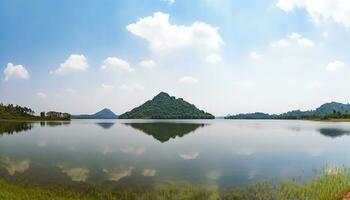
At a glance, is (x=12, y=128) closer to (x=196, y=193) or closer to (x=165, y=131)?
(x=165, y=131)

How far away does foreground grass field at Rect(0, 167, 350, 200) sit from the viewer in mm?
19564

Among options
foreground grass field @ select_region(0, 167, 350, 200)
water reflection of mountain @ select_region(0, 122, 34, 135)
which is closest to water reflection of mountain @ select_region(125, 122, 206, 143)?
foreground grass field @ select_region(0, 167, 350, 200)

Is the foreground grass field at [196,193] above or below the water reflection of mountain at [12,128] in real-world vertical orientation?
below

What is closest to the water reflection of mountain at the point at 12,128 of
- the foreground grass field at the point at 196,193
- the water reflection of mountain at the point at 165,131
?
the water reflection of mountain at the point at 165,131

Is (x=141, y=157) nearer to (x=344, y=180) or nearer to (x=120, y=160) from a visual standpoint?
(x=120, y=160)

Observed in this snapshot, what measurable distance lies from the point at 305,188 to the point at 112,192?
1463cm

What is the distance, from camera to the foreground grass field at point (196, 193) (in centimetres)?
1956

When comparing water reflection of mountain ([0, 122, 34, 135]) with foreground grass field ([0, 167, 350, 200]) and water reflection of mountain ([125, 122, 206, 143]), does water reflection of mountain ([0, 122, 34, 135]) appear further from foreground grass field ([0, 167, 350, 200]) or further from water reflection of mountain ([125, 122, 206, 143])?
foreground grass field ([0, 167, 350, 200])

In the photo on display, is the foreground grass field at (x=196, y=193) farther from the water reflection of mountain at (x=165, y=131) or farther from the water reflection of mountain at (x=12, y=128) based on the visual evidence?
Result: the water reflection of mountain at (x=12, y=128)

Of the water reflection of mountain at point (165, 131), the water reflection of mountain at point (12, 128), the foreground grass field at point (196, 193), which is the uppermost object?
the water reflection of mountain at point (12, 128)

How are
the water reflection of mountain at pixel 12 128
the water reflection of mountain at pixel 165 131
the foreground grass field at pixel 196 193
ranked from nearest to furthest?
1. the foreground grass field at pixel 196 193
2. the water reflection of mountain at pixel 165 131
3. the water reflection of mountain at pixel 12 128

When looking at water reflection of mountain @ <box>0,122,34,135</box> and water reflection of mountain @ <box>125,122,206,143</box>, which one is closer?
water reflection of mountain @ <box>125,122,206,143</box>

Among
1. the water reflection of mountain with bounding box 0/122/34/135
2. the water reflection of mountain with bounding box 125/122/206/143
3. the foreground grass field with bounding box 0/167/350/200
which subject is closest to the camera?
the foreground grass field with bounding box 0/167/350/200

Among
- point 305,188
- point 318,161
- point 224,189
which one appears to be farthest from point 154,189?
point 318,161
